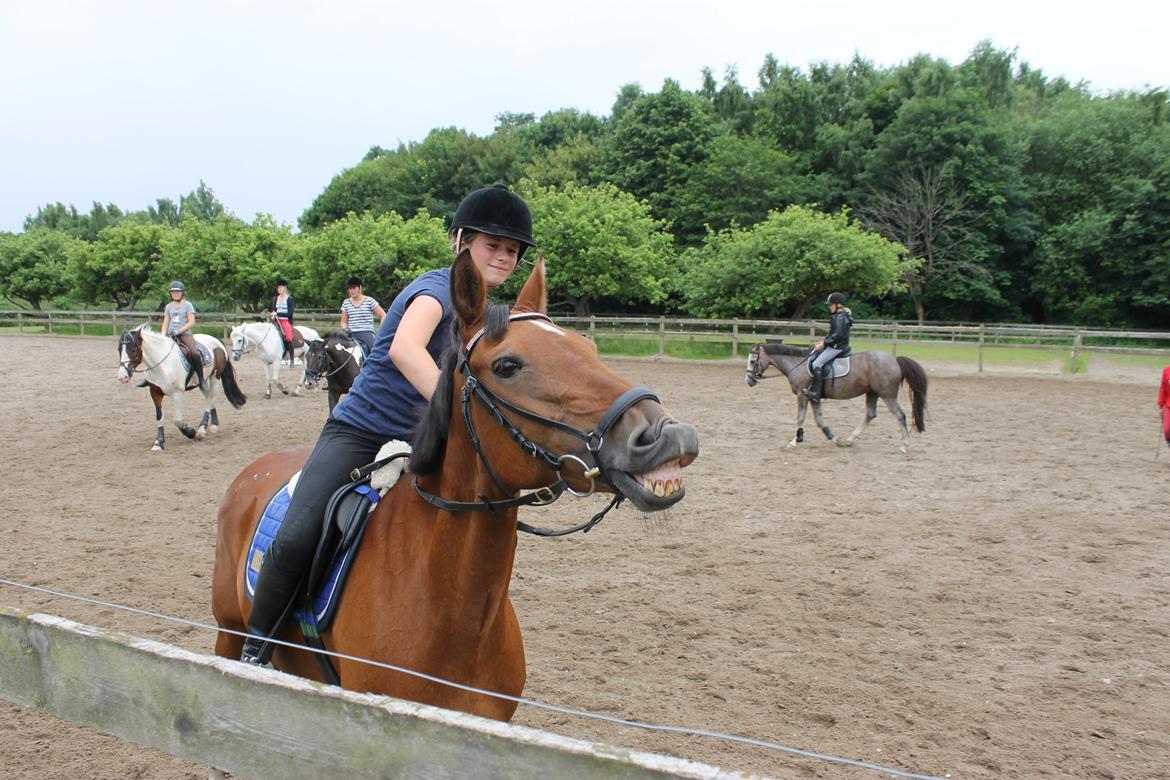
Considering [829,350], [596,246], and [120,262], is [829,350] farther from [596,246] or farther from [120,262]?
[120,262]

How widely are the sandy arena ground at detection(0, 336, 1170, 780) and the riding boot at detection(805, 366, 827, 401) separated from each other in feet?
3.77

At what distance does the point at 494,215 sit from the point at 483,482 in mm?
1079

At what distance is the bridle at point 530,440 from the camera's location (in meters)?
1.98

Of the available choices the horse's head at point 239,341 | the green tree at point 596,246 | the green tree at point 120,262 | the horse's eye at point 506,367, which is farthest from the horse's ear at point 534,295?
the green tree at point 120,262

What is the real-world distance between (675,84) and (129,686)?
147ft

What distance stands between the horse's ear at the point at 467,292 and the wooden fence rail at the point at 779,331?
22.7m

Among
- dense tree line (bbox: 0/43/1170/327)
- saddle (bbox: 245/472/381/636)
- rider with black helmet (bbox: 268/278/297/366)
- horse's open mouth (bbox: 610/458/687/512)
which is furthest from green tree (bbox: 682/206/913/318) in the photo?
horse's open mouth (bbox: 610/458/687/512)

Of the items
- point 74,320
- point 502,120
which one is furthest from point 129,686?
point 502,120

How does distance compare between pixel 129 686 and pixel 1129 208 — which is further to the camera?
pixel 1129 208

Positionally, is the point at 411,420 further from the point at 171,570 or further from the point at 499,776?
the point at 171,570

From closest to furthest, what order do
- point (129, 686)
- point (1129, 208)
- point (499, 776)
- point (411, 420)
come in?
point (499, 776), point (129, 686), point (411, 420), point (1129, 208)

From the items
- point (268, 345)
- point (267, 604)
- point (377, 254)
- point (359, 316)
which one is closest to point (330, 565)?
point (267, 604)

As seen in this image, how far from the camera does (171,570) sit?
21.4 feet

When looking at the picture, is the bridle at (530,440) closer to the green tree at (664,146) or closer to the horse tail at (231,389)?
the horse tail at (231,389)
